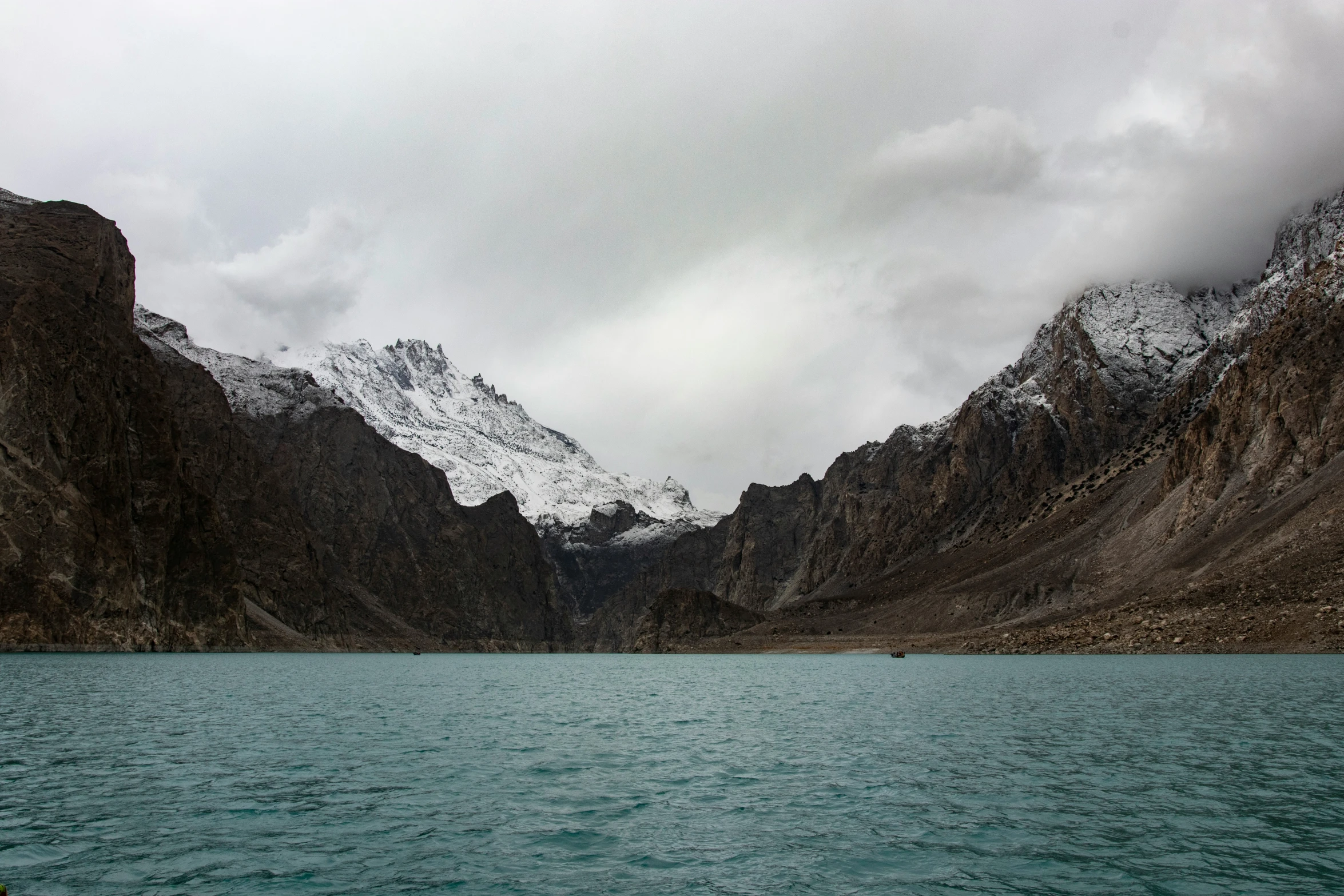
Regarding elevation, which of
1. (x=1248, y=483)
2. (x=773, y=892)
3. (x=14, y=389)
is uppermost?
(x=14, y=389)

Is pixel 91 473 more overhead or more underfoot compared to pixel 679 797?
more overhead

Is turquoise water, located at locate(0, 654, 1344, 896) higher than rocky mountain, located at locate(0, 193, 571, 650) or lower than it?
lower

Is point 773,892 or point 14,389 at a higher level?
point 14,389

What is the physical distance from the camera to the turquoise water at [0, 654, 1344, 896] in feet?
59.7

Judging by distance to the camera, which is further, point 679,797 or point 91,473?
point 91,473

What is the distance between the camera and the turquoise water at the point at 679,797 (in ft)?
59.7

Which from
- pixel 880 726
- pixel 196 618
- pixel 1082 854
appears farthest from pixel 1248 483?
pixel 196 618

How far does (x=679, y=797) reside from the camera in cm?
2680

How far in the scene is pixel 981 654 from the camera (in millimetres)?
157750

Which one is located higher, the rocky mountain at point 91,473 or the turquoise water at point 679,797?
the rocky mountain at point 91,473

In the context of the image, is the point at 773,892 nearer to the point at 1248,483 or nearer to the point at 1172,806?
the point at 1172,806

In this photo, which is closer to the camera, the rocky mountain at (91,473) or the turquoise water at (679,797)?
the turquoise water at (679,797)

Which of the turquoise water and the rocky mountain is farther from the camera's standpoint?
the rocky mountain

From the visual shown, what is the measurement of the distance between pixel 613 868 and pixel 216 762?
18.4 meters
